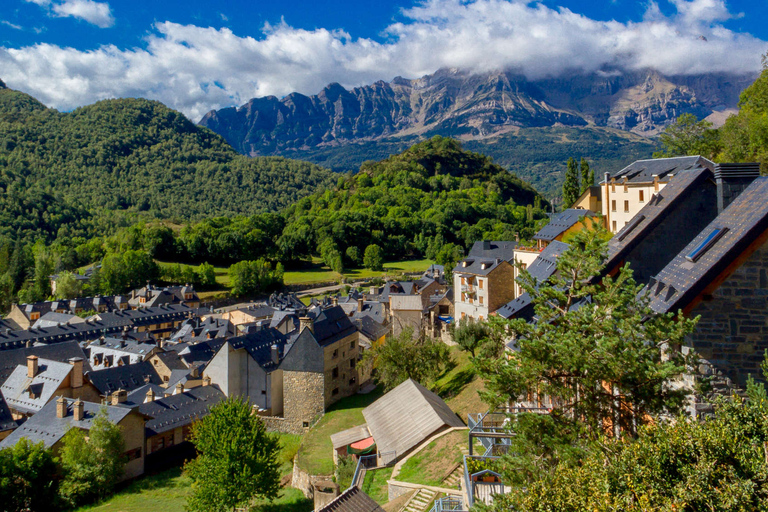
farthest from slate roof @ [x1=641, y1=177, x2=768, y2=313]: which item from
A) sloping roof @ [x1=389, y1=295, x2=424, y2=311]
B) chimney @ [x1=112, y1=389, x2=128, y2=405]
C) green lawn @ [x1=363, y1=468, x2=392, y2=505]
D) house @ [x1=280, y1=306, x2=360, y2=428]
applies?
sloping roof @ [x1=389, y1=295, x2=424, y2=311]

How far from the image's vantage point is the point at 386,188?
14950cm

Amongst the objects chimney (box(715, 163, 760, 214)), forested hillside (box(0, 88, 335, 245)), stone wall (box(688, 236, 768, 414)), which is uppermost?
forested hillside (box(0, 88, 335, 245))

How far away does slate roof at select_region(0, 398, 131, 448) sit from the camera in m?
31.2

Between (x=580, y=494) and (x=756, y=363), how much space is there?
510cm

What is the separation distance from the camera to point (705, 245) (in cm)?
1109

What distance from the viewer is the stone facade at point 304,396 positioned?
32844 mm

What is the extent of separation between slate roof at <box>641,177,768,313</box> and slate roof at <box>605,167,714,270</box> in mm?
2753

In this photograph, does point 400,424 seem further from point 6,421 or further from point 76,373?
point 6,421

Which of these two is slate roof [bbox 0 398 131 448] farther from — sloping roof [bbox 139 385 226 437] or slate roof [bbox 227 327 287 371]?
slate roof [bbox 227 327 287 371]

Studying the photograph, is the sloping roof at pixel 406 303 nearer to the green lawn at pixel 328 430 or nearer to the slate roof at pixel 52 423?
the green lawn at pixel 328 430

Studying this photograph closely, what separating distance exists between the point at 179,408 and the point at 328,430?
1112 centimetres

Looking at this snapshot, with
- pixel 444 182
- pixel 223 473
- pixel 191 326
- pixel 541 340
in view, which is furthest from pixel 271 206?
pixel 541 340

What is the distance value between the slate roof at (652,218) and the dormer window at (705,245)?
3180 mm

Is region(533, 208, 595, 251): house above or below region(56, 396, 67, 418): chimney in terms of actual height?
above
